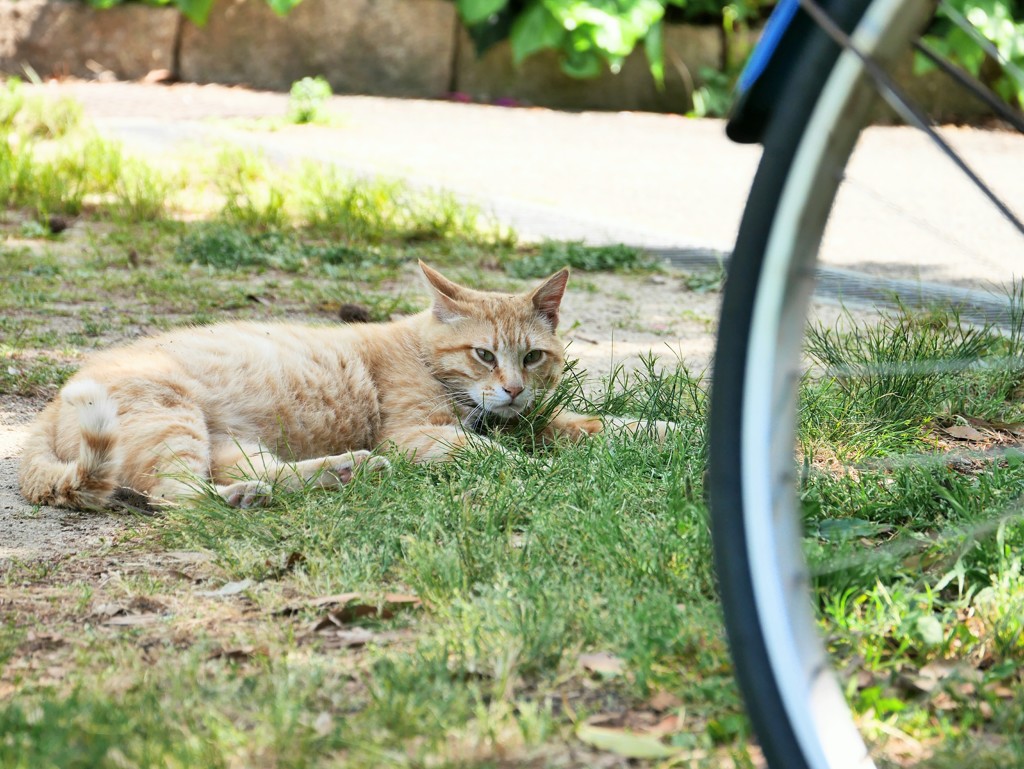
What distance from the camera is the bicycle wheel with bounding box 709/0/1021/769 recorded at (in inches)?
54.4

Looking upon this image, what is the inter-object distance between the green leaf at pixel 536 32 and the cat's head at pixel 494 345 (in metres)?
8.13

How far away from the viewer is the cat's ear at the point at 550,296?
3.82 metres

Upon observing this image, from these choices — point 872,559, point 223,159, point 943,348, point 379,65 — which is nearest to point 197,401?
point 872,559

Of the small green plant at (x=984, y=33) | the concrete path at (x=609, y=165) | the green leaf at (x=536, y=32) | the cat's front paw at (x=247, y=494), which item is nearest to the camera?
the cat's front paw at (x=247, y=494)

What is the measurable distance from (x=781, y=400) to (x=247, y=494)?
1.73m

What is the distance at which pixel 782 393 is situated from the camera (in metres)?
1.47

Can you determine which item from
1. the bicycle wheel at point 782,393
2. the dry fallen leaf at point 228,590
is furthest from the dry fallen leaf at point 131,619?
the bicycle wheel at point 782,393

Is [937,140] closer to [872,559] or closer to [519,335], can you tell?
[872,559]

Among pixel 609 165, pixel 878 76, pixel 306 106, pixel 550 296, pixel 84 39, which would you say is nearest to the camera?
pixel 878 76

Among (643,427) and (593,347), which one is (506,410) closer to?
(643,427)

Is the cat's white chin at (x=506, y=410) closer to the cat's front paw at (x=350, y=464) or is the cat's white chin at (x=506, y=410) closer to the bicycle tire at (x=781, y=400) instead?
the cat's front paw at (x=350, y=464)

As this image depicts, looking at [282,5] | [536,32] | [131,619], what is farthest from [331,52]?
[131,619]

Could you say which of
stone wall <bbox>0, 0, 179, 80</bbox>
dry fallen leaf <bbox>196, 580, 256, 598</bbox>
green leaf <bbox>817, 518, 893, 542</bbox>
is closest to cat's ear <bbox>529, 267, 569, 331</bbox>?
green leaf <bbox>817, 518, 893, 542</bbox>

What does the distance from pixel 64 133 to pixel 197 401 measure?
5.61 m
